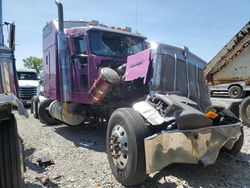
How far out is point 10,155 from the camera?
10.8 feet

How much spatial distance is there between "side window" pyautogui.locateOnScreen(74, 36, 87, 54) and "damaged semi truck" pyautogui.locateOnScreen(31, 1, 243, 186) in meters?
0.02

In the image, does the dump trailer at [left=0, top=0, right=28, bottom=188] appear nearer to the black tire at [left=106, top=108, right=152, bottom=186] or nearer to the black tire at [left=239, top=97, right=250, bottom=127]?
the black tire at [left=106, top=108, right=152, bottom=186]

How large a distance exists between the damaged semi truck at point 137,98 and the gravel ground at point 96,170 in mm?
321

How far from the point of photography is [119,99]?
20.0 ft

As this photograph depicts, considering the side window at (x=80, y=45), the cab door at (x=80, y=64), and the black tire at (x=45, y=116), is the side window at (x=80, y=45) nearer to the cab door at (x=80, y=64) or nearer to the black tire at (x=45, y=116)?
the cab door at (x=80, y=64)

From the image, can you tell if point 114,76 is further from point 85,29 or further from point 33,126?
point 33,126

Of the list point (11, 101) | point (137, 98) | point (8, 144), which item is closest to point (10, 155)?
point (8, 144)

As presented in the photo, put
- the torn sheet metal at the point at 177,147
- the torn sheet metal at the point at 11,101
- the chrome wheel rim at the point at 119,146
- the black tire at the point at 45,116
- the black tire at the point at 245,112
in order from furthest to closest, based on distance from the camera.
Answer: the black tire at the point at 45,116 < the black tire at the point at 245,112 < the chrome wheel rim at the point at 119,146 < the torn sheet metal at the point at 177,147 < the torn sheet metal at the point at 11,101

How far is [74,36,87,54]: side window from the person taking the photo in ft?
21.8

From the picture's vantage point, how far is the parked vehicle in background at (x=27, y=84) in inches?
676

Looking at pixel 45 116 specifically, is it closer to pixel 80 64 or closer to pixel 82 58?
pixel 80 64

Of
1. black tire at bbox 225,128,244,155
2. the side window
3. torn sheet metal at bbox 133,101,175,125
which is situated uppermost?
the side window

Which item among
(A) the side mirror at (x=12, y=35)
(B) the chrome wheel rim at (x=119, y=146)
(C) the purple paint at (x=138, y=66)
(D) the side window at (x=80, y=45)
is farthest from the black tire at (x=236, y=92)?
(A) the side mirror at (x=12, y=35)

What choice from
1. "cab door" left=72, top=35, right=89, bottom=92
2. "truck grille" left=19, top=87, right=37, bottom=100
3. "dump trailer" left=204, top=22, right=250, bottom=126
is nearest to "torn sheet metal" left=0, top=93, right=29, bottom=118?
"dump trailer" left=204, top=22, right=250, bottom=126
